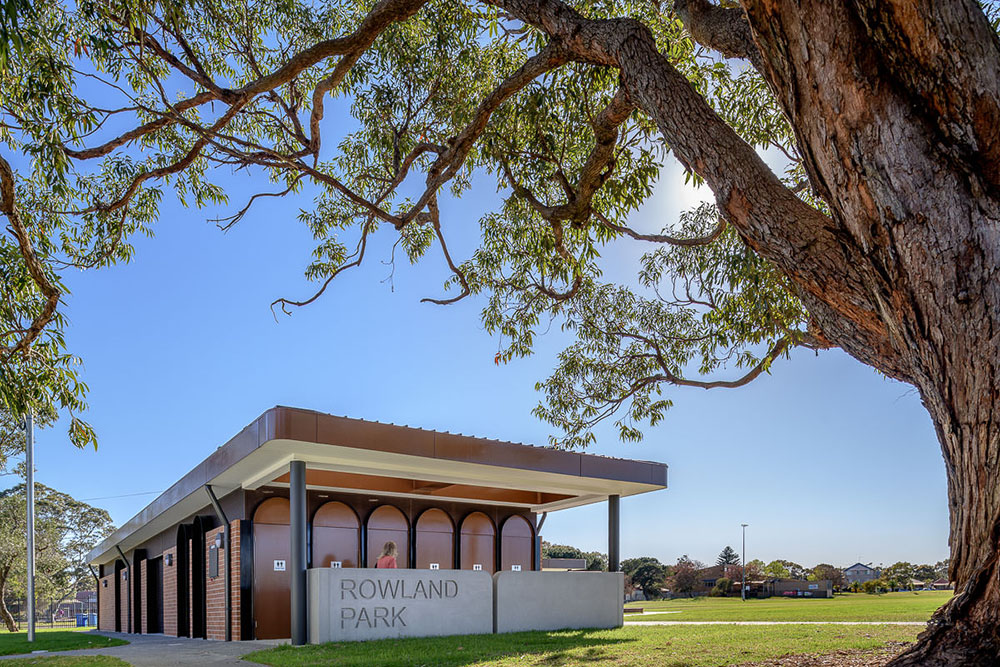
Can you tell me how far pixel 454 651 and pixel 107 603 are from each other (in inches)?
823

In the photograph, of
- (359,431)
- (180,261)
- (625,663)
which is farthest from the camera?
(180,261)

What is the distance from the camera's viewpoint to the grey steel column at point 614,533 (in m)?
13.0

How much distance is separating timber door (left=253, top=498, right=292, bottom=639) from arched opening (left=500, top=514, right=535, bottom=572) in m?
4.81

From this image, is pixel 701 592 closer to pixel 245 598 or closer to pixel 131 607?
pixel 131 607

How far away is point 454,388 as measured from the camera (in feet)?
51.8

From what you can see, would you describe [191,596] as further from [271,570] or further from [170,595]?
[271,570]

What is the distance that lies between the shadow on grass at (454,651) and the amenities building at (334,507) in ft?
3.98

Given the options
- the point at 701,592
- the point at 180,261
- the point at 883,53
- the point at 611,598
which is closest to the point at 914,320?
the point at 883,53

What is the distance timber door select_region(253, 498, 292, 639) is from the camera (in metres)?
12.1

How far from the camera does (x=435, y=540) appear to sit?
14.6 m

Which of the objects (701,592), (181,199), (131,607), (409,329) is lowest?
(701,592)

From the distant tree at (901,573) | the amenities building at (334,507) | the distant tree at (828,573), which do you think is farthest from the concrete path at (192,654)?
the distant tree at (828,573)

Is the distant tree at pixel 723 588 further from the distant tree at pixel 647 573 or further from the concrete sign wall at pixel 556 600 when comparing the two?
the concrete sign wall at pixel 556 600

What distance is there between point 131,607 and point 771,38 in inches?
838
